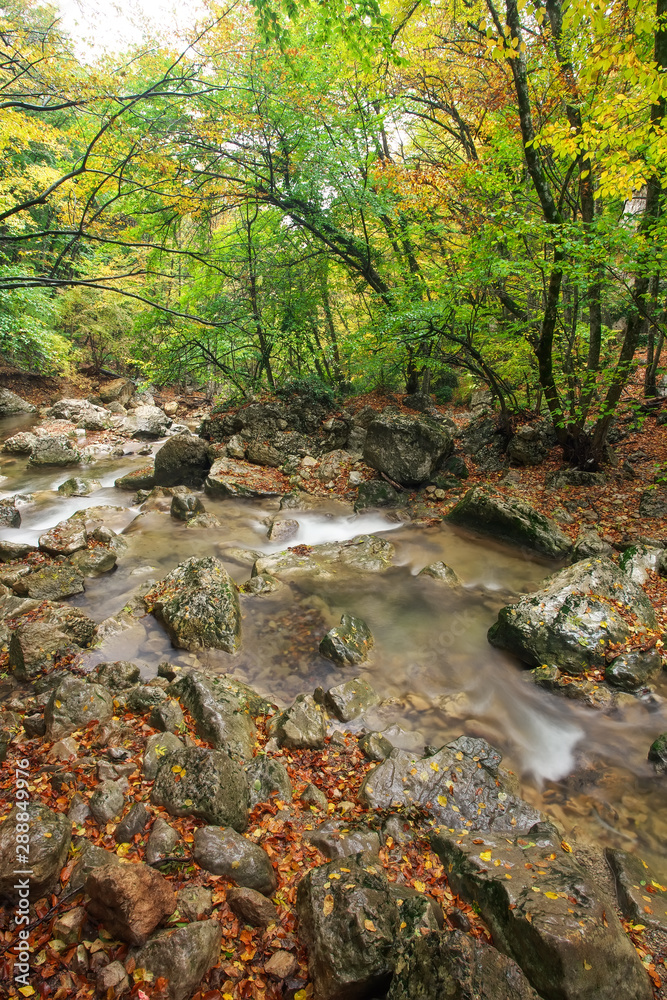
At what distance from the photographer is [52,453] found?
50.8 feet

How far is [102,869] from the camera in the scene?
8.34ft

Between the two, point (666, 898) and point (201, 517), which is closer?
point (666, 898)

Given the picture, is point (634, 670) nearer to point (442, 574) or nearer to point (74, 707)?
point (442, 574)

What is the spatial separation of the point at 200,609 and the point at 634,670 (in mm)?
5621

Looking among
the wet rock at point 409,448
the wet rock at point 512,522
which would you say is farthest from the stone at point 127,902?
the wet rock at point 409,448

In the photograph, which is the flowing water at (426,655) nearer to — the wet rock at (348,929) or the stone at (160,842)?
the wet rock at (348,929)

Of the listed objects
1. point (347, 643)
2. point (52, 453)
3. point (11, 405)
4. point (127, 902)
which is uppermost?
point (11, 405)

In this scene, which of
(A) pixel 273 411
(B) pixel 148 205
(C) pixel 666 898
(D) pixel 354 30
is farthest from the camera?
(A) pixel 273 411

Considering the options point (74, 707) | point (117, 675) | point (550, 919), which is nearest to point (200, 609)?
point (117, 675)

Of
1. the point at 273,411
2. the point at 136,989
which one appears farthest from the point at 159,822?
the point at 273,411

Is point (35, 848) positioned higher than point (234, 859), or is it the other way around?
point (35, 848)

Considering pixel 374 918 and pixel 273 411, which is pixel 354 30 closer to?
pixel 374 918

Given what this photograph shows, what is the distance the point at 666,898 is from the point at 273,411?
42.3 ft

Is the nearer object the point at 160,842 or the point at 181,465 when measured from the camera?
the point at 160,842
